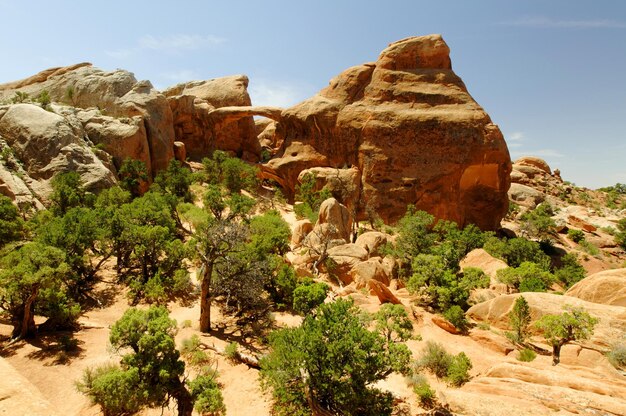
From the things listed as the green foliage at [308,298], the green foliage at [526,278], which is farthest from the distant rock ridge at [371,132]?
the green foliage at [308,298]

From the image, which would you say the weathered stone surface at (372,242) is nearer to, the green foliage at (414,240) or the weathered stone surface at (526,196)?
the green foliage at (414,240)

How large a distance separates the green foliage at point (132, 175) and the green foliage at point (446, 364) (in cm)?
3804

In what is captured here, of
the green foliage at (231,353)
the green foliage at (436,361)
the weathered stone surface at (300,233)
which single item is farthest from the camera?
the weathered stone surface at (300,233)

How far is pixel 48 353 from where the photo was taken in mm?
18031

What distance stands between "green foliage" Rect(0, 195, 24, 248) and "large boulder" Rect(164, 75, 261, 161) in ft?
118

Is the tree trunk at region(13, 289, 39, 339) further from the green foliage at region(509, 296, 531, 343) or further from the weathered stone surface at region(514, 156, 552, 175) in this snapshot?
the weathered stone surface at region(514, 156, 552, 175)

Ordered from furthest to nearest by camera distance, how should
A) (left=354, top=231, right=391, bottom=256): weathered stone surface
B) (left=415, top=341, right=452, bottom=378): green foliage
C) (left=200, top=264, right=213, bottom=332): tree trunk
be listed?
(left=354, top=231, right=391, bottom=256): weathered stone surface, (left=200, top=264, right=213, bottom=332): tree trunk, (left=415, top=341, right=452, bottom=378): green foliage

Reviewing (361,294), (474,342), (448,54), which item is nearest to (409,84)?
(448,54)

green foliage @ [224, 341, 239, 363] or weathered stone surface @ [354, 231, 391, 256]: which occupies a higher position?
weathered stone surface @ [354, 231, 391, 256]

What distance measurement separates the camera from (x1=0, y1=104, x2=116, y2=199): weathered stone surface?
37.1 m

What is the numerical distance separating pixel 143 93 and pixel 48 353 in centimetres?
4283

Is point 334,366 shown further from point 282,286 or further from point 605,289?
point 605,289

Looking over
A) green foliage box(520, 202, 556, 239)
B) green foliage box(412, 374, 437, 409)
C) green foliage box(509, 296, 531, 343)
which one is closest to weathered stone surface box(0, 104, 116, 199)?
green foliage box(412, 374, 437, 409)

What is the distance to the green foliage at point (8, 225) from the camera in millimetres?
24703
